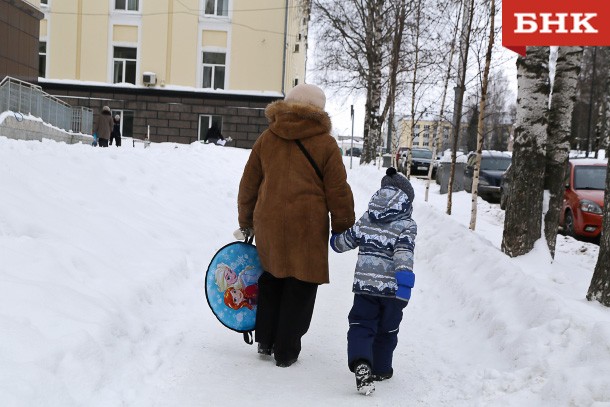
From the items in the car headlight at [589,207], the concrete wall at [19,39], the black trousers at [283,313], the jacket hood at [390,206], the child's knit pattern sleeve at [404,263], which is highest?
the concrete wall at [19,39]

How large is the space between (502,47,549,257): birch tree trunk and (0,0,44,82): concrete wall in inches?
559

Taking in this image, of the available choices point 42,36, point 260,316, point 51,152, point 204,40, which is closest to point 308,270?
point 260,316

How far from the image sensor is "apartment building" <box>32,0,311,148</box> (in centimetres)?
3291

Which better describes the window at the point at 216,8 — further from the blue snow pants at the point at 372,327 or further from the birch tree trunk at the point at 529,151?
the blue snow pants at the point at 372,327

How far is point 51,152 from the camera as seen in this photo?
364 inches

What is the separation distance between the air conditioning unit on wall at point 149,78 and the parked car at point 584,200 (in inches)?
885

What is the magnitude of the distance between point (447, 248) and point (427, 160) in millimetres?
26866

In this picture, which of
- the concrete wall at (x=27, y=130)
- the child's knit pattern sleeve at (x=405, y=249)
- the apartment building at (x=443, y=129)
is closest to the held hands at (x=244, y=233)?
the child's knit pattern sleeve at (x=405, y=249)

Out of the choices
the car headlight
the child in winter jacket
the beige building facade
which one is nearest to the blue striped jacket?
the child in winter jacket

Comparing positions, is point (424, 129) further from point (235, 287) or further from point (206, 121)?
point (235, 287)

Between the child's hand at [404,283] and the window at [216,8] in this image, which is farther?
the window at [216,8]

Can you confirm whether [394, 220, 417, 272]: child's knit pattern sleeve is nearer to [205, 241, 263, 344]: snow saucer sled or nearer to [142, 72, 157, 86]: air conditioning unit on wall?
[205, 241, 263, 344]: snow saucer sled

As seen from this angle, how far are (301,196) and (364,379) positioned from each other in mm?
1305

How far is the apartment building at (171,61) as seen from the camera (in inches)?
1296
